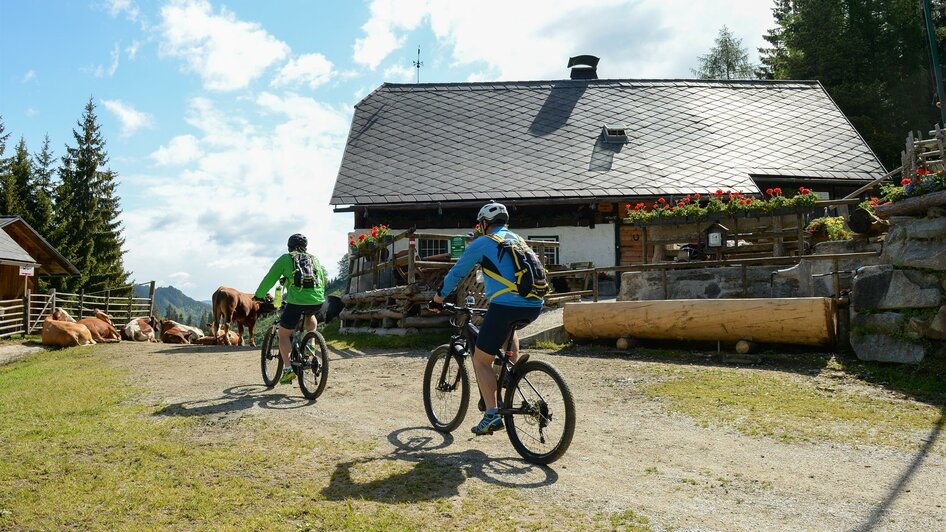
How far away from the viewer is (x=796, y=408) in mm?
7270

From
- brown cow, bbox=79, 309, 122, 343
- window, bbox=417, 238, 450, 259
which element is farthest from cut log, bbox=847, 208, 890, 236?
brown cow, bbox=79, 309, 122, 343

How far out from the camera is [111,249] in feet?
140

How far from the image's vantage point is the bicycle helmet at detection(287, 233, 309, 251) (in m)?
8.68

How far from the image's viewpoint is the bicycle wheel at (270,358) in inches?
349

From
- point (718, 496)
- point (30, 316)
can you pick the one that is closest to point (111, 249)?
point (30, 316)

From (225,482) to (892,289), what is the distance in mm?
8268

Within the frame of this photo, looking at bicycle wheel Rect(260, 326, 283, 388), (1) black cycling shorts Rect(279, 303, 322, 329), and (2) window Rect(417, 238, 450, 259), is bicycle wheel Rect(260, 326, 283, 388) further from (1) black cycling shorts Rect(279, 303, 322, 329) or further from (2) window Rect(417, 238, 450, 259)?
(2) window Rect(417, 238, 450, 259)

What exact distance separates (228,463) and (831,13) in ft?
136

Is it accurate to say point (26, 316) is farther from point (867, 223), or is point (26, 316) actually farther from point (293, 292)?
point (867, 223)

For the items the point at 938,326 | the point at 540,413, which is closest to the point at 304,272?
the point at 540,413

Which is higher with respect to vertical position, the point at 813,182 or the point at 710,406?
the point at 813,182

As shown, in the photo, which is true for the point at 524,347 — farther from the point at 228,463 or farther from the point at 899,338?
the point at 228,463

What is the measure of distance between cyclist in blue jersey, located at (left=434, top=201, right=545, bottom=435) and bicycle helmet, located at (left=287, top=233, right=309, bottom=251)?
3.49 m

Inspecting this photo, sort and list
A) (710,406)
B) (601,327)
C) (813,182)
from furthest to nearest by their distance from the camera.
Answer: (813,182)
(601,327)
(710,406)
